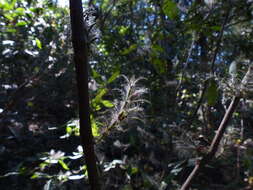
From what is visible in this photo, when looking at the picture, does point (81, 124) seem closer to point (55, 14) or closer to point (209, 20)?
point (209, 20)

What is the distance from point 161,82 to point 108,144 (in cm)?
48

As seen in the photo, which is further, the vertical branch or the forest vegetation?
the forest vegetation

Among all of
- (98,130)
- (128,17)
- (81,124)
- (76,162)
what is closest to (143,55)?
(128,17)

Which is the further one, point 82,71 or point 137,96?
point 137,96

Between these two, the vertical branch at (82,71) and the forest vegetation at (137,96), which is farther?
the forest vegetation at (137,96)

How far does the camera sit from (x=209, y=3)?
101 centimetres

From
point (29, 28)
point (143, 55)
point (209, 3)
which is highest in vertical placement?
point (29, 28)

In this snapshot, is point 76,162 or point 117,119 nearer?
point 117,119

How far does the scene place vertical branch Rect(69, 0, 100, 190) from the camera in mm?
448

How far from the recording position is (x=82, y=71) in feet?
1.56

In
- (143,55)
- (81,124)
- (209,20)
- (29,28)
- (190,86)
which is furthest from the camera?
(29,28)

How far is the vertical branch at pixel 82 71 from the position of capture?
1.47ft

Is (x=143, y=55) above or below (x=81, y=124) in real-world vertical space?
above

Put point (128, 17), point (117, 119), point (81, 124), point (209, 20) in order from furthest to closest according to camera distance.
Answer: point (128, 17) → point (209, 20) → point (117, 119) → point (81, 124)
